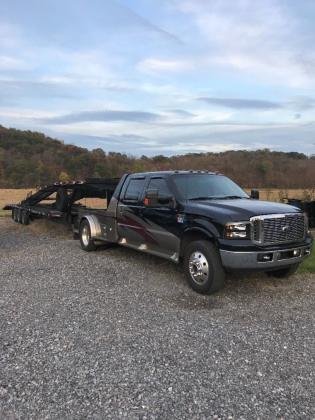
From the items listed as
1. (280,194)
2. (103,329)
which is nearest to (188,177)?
(103,329)

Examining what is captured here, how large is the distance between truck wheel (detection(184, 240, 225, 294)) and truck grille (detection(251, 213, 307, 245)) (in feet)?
2.20

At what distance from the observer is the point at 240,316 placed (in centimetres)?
632

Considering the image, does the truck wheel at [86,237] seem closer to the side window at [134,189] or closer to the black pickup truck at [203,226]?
the black pickup truck at [203,226]

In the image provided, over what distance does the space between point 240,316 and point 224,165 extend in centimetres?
2439

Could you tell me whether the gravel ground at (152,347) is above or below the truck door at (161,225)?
below

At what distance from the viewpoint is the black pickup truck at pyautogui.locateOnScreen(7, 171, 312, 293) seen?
6988 mm

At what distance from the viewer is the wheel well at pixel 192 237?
747cm

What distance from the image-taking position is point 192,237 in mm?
7777

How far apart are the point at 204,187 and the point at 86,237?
3798 mm

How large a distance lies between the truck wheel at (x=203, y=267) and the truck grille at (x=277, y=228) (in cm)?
67

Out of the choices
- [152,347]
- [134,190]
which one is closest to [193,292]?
[152,347]

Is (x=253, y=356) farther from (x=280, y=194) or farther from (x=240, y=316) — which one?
(x=280, y=194)

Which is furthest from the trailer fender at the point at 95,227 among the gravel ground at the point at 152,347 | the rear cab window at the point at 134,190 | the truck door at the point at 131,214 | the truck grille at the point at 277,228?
the truck grille at the point at 277,228

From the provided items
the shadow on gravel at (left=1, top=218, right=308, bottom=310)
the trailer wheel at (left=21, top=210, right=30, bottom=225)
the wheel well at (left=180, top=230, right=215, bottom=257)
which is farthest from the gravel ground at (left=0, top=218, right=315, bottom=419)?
the trailer wheel at (left=21, top=210, right=30, bottom=225)
